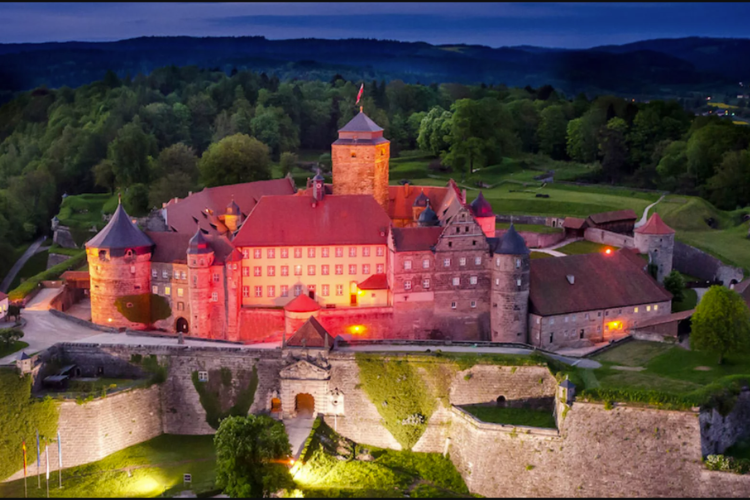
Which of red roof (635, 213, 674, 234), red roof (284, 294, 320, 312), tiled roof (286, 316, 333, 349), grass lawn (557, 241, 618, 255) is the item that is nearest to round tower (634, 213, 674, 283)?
red roof (635, 213, 674, 234)

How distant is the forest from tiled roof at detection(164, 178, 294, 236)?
51.4 ft

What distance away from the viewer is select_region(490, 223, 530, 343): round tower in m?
65.6

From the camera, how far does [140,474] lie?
56.6 meters

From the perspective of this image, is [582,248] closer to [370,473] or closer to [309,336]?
[309,336]

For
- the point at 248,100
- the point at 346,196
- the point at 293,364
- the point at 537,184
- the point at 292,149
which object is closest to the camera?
the point at 293,364

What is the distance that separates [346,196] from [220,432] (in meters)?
22.7

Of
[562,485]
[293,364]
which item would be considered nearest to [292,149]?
[293,364]

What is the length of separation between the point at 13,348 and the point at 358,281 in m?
22.5

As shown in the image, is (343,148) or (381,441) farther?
(343,148)

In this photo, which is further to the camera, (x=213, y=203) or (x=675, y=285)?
(x=213, y=203)

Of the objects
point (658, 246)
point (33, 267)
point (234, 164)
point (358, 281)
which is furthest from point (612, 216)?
point (33, 267)

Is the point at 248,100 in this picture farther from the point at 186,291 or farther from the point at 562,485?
the point at 562,485

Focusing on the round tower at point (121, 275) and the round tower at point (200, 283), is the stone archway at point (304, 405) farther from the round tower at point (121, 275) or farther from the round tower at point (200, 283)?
the round tower at point (121, 275)

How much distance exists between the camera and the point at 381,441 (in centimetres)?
6075
